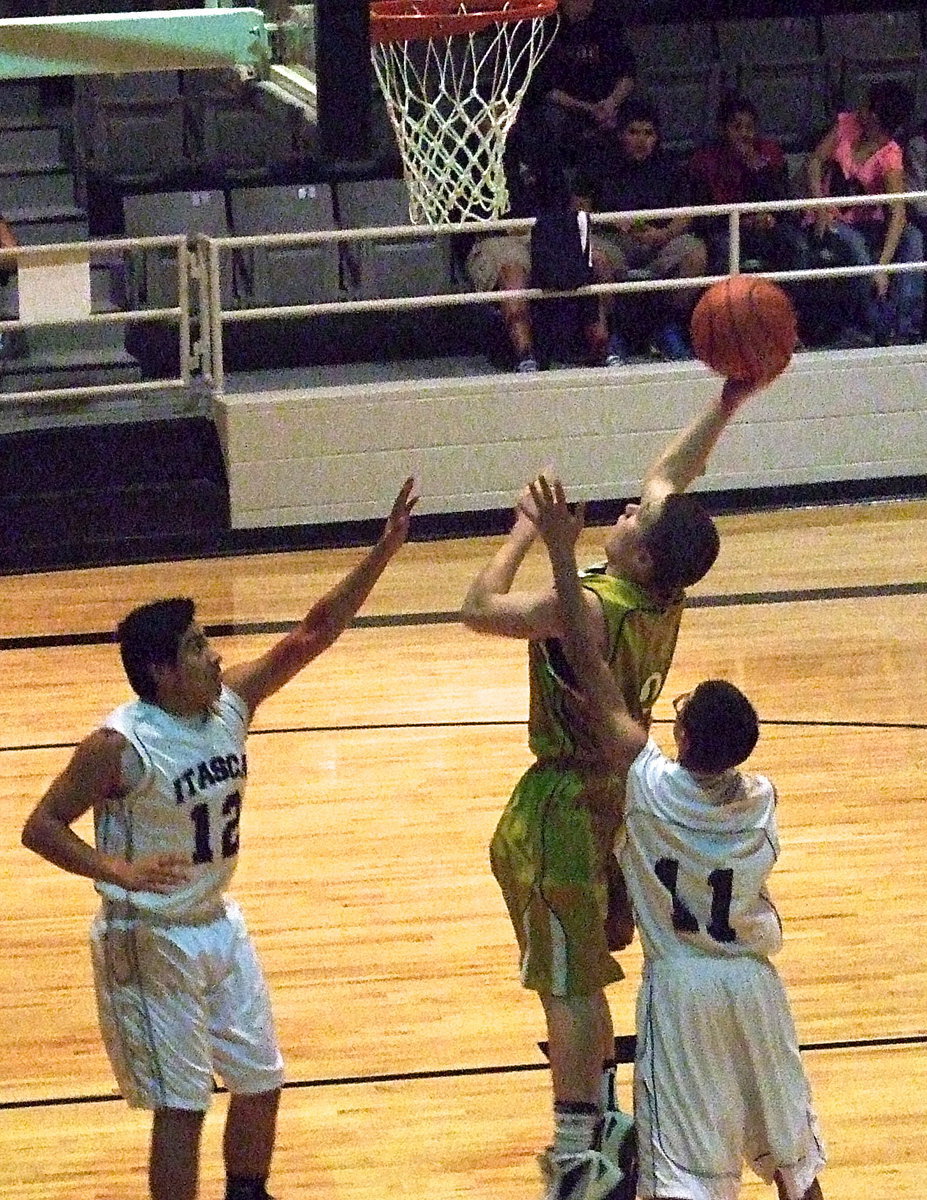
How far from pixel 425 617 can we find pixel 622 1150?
487 centimetres

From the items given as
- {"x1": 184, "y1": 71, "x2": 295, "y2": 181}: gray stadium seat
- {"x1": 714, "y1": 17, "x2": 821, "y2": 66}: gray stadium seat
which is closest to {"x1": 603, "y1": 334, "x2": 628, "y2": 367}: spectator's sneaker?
{"x1": 184, "y1": 71, "x2": 295, "y2": 181}: gray stadium seat

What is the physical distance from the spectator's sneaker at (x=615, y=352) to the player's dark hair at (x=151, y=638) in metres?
6.95

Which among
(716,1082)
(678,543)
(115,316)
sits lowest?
(716,1082)

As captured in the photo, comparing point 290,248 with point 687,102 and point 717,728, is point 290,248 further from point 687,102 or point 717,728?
point 717,728

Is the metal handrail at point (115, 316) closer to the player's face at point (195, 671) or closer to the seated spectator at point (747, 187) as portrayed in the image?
the seated spectator at point (747, 187)

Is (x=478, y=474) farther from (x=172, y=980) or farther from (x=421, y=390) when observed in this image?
(x=172, y=980)

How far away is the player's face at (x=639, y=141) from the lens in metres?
10.9

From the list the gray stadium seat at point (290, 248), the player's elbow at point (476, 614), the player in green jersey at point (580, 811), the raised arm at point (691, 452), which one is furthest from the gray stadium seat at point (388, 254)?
the player's elbow at point (476, 614)

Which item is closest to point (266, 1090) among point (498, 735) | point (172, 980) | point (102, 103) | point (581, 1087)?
point (172, 980)

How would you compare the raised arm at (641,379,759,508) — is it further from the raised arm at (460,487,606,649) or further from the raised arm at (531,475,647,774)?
the raised arm at (531,475,647,774)

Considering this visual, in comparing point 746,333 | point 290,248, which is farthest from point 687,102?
point 746,333

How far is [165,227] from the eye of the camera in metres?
11.5

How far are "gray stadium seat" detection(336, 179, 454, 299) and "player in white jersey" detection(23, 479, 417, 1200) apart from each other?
7844 millimetres

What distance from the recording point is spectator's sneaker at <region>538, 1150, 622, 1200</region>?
4160 millimetres
